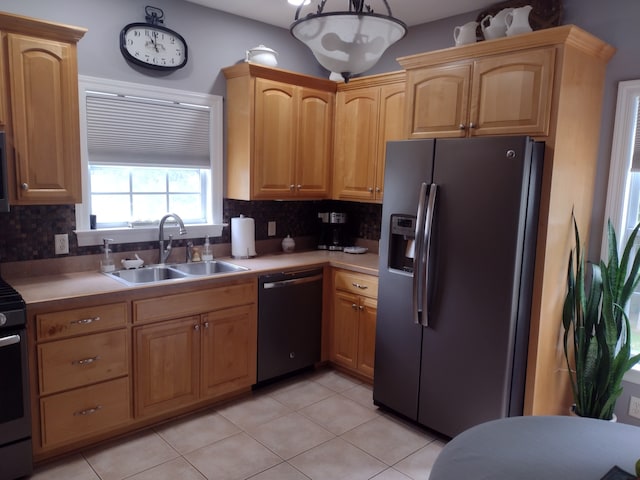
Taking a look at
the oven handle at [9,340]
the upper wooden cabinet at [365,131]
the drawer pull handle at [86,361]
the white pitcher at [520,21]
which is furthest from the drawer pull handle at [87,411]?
the white pitcher at [520,21]

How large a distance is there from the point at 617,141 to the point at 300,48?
246 cm

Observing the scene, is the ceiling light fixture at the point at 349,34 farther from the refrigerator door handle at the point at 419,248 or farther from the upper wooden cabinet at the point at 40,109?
the upper wooden cabinet at the point at 40,109

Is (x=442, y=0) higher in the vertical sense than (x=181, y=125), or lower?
higher

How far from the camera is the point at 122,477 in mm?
2385

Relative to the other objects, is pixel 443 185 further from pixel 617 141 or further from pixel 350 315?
pixel 350 315

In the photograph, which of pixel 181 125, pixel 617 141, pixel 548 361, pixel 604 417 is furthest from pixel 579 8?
pixel 181 125

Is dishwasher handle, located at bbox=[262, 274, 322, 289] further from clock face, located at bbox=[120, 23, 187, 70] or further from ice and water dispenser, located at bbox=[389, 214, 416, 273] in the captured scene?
clock face, located at bbox=[120, 23, 187, 70]

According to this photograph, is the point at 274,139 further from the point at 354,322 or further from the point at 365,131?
the point at 354,322

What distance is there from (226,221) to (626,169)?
2.63 meters

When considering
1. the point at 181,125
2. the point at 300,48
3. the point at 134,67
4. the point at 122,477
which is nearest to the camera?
the point at 122,477

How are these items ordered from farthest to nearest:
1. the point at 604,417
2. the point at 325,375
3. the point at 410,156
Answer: the point at 325,375, the point at 410,156, the point at 604,417

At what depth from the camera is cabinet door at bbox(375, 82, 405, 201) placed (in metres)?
3.42

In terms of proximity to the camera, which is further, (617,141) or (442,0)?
(442,0)

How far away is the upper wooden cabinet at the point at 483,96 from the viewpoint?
8.02ft
